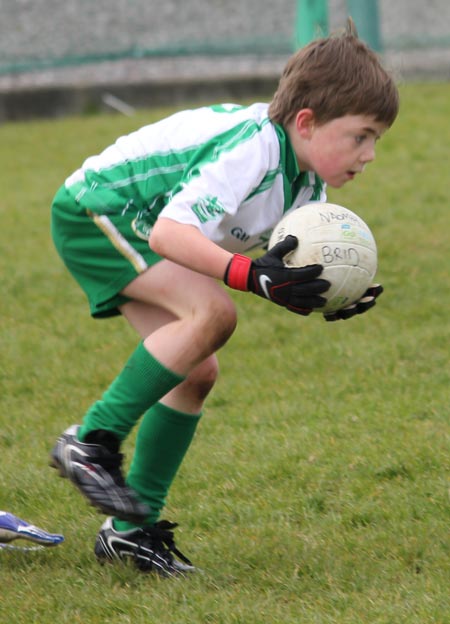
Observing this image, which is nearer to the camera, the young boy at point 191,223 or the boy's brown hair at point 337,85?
the young boy at point 191,223

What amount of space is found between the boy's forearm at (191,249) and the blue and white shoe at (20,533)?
114 centimetres

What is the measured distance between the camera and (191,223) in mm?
3389

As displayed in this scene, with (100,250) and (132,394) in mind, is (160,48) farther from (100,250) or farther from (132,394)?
(132,394)

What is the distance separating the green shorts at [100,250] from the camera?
12.2ft

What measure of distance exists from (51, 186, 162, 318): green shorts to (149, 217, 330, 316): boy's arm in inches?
12.4

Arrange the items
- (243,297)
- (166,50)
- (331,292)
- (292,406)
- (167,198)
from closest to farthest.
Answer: (331,292) < (167,198) < (292,406) < (243,297) < (166,50)

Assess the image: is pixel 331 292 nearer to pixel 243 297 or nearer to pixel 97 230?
pixel 97 230

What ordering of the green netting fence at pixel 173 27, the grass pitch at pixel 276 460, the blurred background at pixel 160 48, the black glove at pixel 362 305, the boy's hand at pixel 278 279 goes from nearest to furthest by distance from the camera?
the boy's hand at pixel 278 279 < the grass pitch at pixel 276 460 < the black glove at pixel 362 305 < the blurred background at pixel 160 48 < the green netting fence at pixel 173 27

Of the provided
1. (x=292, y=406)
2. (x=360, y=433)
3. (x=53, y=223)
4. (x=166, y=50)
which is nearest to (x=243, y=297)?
(x=292, y=406)

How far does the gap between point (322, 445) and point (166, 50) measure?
1290cm

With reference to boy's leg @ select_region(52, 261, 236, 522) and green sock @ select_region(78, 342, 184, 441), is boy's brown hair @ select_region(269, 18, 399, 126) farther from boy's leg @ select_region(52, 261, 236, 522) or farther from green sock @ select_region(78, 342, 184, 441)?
green sock @ select_region(78, 342, 184, 441)

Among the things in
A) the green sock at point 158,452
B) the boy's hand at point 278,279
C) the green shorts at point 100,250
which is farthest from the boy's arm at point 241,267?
the green sock at point 158,452

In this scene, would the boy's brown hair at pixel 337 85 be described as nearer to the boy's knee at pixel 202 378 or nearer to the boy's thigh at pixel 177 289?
the boy's thigh at pixel 177 289

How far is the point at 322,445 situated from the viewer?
4.86 meters
